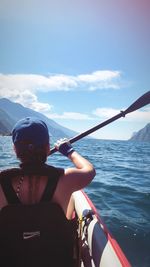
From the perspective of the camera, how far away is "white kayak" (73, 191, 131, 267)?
276cm

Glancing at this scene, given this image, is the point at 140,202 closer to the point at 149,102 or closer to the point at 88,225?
the point at 149,102

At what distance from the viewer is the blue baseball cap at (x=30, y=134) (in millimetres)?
2225

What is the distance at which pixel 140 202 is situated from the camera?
847cm

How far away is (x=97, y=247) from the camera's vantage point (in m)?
3.15

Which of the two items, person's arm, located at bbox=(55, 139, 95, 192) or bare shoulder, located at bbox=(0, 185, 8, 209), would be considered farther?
person's arm, located at bbox=(55, 139, 95, 192)

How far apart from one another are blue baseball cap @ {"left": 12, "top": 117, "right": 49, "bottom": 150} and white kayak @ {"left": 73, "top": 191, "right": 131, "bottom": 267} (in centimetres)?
130

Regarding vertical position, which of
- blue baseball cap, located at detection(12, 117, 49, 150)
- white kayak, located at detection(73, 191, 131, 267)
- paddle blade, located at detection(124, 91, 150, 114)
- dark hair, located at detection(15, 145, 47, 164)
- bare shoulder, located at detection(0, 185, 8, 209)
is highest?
paddle blade, located at detection(124, 91, 150, 114)

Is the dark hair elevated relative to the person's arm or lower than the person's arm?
elevated

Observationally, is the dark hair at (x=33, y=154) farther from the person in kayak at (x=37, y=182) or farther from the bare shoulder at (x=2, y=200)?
the bare shoulder at (x=2, y=200)

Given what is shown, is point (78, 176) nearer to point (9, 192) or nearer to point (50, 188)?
point (50, 188)

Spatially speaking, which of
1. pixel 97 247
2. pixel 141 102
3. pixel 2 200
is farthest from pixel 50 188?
pixel 141 102

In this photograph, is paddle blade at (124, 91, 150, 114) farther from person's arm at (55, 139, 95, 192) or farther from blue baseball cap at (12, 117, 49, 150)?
blue baseball cap at (12, 117, 49, 150)

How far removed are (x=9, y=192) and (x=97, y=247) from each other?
5.38ft

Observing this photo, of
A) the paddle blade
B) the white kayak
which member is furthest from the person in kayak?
the paddle blade
